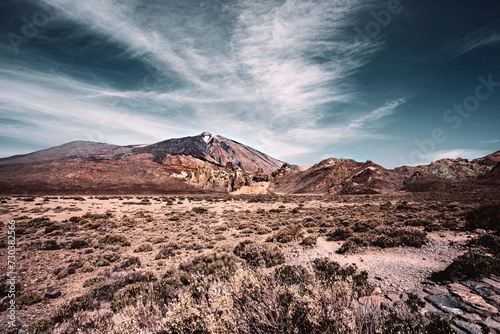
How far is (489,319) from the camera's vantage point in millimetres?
4301

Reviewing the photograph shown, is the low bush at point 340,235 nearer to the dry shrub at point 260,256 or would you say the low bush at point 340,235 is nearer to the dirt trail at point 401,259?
the dirt trail at point 401,259

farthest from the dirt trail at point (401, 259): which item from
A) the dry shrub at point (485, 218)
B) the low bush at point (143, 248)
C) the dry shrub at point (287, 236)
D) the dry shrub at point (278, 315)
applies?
the low bush at point (143, 248)

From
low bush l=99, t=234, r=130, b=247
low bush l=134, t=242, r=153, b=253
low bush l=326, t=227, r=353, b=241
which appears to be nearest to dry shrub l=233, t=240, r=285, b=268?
low bush l=326, t=227, r=353, b=241

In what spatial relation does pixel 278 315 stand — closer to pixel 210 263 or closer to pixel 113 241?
pixel 210 263

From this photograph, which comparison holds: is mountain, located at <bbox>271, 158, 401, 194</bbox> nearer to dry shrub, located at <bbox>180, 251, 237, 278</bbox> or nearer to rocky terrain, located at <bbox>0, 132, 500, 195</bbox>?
rocky terrain, located at <bbox>0, 132, 500, 195</bbox>

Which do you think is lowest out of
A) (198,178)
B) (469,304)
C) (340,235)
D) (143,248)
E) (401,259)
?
(143,248)

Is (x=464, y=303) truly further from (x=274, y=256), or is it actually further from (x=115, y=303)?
(x=115, y=303)

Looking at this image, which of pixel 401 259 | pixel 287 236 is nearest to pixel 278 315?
pixel 401 259

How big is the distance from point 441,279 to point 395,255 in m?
3.01

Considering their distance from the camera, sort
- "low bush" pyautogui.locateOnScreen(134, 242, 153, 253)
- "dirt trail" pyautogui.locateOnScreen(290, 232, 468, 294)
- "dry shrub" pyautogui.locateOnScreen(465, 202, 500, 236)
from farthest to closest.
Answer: "low bush" pyautogui.locateOnScreen(134, 242, 153, 253), "dry shrub" pyautogui.locateOnScreen(465, 202, 500, 236), "dirt trail" pyautogui.locateOnScreen(290, 232, 468, 294)

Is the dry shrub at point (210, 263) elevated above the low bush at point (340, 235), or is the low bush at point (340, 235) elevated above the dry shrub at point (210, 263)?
the low bush at point (340, 235)

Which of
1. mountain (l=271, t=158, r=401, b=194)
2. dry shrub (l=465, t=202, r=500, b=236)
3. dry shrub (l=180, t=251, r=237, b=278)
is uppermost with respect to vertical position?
mountain (l=271, t=158, r=401, b=194)

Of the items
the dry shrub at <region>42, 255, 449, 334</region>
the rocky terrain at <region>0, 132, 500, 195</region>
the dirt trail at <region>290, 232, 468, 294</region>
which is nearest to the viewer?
the dry shrub at <region>42, 255, 449, 334</region>

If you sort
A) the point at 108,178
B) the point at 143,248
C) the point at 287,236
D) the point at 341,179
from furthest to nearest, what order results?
the point at 341,179 → the point at 108,178 → the point at 287,236 → the point at 143,248
